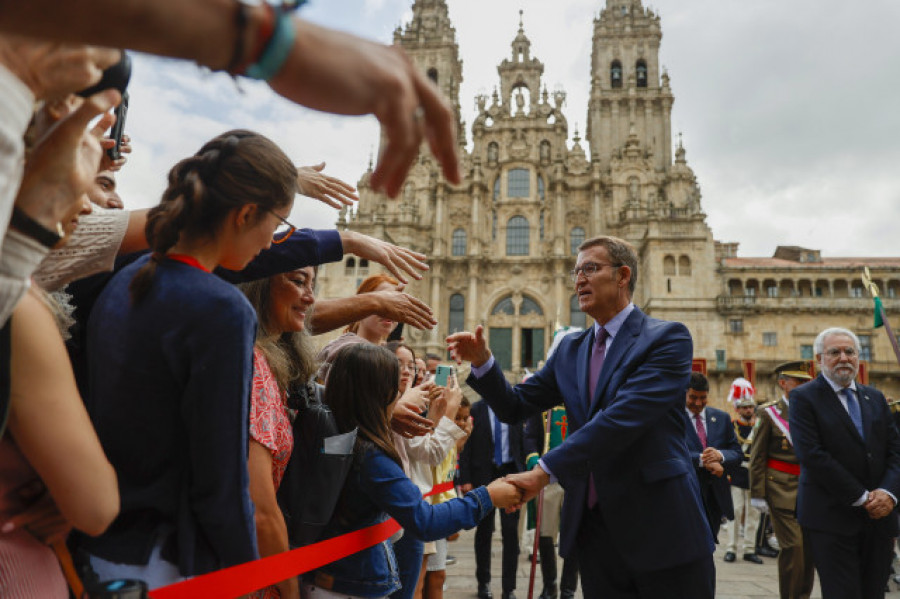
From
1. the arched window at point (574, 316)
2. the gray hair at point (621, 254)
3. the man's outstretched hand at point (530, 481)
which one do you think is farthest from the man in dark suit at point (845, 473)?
the arched window at point (574, 316)

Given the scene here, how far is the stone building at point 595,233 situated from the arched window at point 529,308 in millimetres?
85

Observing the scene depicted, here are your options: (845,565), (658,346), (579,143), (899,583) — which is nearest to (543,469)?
(658,346)

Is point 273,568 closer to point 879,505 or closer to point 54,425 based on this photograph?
point 54,425

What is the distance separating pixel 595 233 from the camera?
110 ft

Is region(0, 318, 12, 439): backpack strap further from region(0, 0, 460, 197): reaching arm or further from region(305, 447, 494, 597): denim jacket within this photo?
region(305, 447, 494, 597): denim jacket

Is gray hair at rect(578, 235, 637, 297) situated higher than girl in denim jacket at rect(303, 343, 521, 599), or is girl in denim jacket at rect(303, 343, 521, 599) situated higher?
gray hair at rect(578, 235, 637, 297)

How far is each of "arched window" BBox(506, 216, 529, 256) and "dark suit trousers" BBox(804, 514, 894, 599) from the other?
30.3 m

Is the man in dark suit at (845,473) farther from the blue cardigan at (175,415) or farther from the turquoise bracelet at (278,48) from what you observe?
the turquoise bracelet at (278,48)

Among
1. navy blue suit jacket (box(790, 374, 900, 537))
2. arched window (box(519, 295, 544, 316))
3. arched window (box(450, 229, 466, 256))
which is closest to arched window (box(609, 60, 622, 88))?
arched window (box(450, 229, 466, 256))

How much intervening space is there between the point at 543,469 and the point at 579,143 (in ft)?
118

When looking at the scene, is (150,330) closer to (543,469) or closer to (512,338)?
(543,469)

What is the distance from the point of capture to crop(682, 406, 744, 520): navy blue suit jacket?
14.9 ft

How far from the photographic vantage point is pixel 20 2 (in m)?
0.73

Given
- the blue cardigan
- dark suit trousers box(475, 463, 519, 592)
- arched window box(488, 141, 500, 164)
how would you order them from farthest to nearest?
arched window box(488, 141, 500, 164)
dark suit trousers box(475, 463, 519, 592)
the blue cardigan
